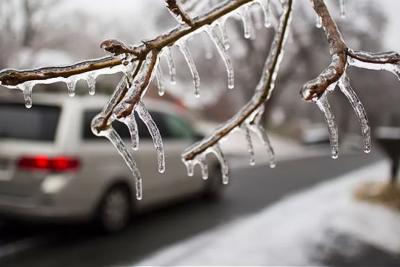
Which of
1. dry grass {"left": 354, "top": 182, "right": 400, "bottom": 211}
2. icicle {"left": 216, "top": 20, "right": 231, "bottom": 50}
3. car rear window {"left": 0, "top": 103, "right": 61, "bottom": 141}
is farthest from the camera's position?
dry grass {"left": 354, "top": 182, "right": 400, "bottom": 211}

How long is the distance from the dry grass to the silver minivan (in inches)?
139

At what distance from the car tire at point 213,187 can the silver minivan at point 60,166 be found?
1.91 m

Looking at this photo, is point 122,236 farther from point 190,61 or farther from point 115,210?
point 190,61

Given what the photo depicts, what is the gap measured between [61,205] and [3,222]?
123 centimetres

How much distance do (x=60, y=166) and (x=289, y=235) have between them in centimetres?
247

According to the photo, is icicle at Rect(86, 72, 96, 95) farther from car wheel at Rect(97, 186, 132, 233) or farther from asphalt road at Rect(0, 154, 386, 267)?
car wheel at Rect(97, 186, 132, 233)

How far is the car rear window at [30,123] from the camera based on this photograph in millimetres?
5031

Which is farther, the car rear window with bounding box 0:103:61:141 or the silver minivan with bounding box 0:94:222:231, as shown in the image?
the car rear window with bounding box 0:103:61:141

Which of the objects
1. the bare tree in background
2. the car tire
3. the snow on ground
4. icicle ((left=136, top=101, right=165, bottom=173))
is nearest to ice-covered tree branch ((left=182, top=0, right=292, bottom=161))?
the bare tree in background

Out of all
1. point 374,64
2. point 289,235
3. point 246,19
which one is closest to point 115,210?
point 289,235

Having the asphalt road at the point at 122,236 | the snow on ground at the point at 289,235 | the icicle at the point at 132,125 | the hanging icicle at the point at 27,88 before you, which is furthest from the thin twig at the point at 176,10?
the asphalt road at the point at 122,236

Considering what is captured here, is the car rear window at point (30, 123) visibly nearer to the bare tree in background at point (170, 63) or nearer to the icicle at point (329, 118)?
the bare tree in background at point (170, 63)

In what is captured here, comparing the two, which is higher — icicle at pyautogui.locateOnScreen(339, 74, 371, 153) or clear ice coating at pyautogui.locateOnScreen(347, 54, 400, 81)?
clear ice coating at pyautogui.locateOnScreen(347, 54, 400, 81)

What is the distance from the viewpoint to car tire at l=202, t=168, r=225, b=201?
25.0 ft
